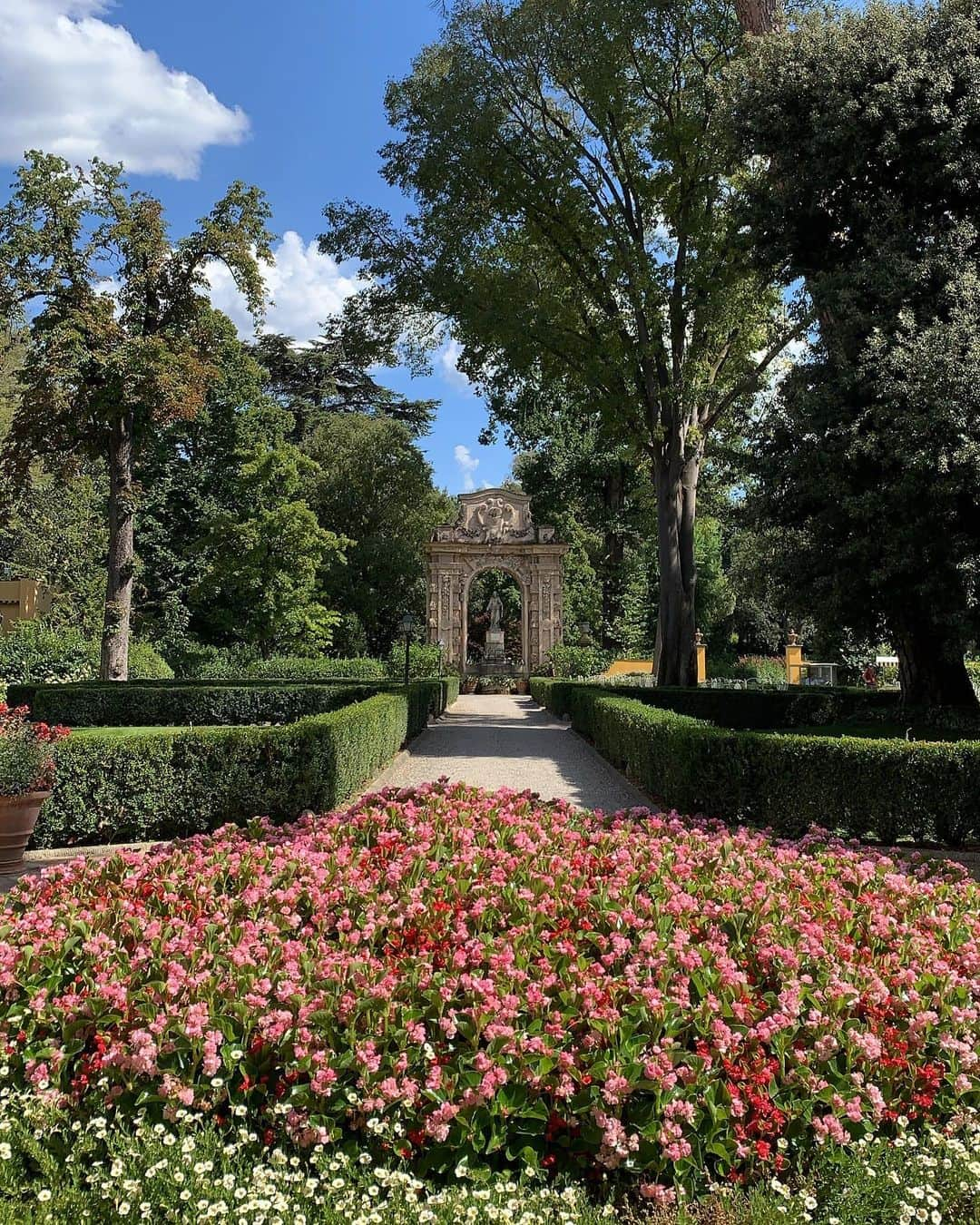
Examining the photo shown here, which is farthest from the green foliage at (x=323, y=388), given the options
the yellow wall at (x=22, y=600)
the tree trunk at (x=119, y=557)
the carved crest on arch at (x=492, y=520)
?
the tree trunk at (x=119, y=557)

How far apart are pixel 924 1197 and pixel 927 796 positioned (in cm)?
473

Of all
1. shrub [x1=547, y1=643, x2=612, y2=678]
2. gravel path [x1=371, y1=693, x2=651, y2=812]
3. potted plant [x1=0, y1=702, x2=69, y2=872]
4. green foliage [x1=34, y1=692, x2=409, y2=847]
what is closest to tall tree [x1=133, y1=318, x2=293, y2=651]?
shrub [x1=547, y1=643, x2=612, y2=678]

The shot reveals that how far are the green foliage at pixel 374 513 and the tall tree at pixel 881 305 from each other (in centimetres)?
2391

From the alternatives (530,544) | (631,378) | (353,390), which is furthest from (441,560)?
(631,378)

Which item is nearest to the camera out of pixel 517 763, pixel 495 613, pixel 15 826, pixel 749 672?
pixel 15 826

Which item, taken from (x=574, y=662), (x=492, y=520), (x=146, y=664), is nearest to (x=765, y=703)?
(x=574, y=662)

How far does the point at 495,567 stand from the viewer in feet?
112

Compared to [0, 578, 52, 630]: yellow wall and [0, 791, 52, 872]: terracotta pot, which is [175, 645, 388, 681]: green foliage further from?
[0, 791, 52, 872]: terracotta pot

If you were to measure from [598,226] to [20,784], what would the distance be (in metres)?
13.7

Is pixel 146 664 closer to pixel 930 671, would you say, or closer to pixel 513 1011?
pixel 930 671

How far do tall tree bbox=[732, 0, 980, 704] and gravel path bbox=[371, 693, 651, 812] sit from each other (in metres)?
3.75

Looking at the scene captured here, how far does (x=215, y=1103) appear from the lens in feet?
8.95

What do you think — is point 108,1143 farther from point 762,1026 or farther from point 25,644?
point 25,644

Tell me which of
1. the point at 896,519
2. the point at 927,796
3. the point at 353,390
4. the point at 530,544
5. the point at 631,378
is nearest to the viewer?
the point at 927,796
